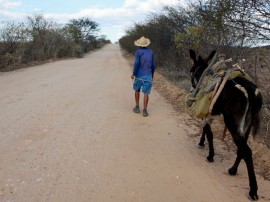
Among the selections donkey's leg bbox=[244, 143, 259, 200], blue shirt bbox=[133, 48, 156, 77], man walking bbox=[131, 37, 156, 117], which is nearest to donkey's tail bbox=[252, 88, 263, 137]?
donkey's leg bbox=[244, 143, 259, 200]

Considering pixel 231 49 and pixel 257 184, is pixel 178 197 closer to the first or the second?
pixel 257 184

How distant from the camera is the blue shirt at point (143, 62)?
8.59 meters

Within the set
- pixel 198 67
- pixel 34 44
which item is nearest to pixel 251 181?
pixel 198 67

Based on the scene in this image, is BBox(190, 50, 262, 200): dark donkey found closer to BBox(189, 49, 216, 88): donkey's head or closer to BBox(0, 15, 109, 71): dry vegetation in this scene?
BBox(189, 49, 216, 88): donkey's head

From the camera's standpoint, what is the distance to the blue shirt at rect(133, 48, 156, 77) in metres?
8.59

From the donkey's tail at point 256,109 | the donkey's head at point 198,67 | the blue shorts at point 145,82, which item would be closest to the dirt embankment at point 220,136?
the donkey's tail at point 256,109

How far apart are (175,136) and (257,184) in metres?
2.44

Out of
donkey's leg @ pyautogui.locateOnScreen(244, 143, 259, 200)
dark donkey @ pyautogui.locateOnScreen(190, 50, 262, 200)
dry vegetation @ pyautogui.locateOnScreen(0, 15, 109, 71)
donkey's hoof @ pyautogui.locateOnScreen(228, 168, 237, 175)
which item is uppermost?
dark donkey @ pyautogui.locateOnScreen(190, 50, 262, 200)

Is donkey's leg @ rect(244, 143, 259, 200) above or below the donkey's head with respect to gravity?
below

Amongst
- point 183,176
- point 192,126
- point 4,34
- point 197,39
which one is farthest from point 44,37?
point 183,176

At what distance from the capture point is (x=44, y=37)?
2838 cm

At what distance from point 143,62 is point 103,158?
11.8 feet

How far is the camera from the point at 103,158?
5.60m

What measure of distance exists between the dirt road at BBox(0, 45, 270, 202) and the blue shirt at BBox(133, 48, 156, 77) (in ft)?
3.47
